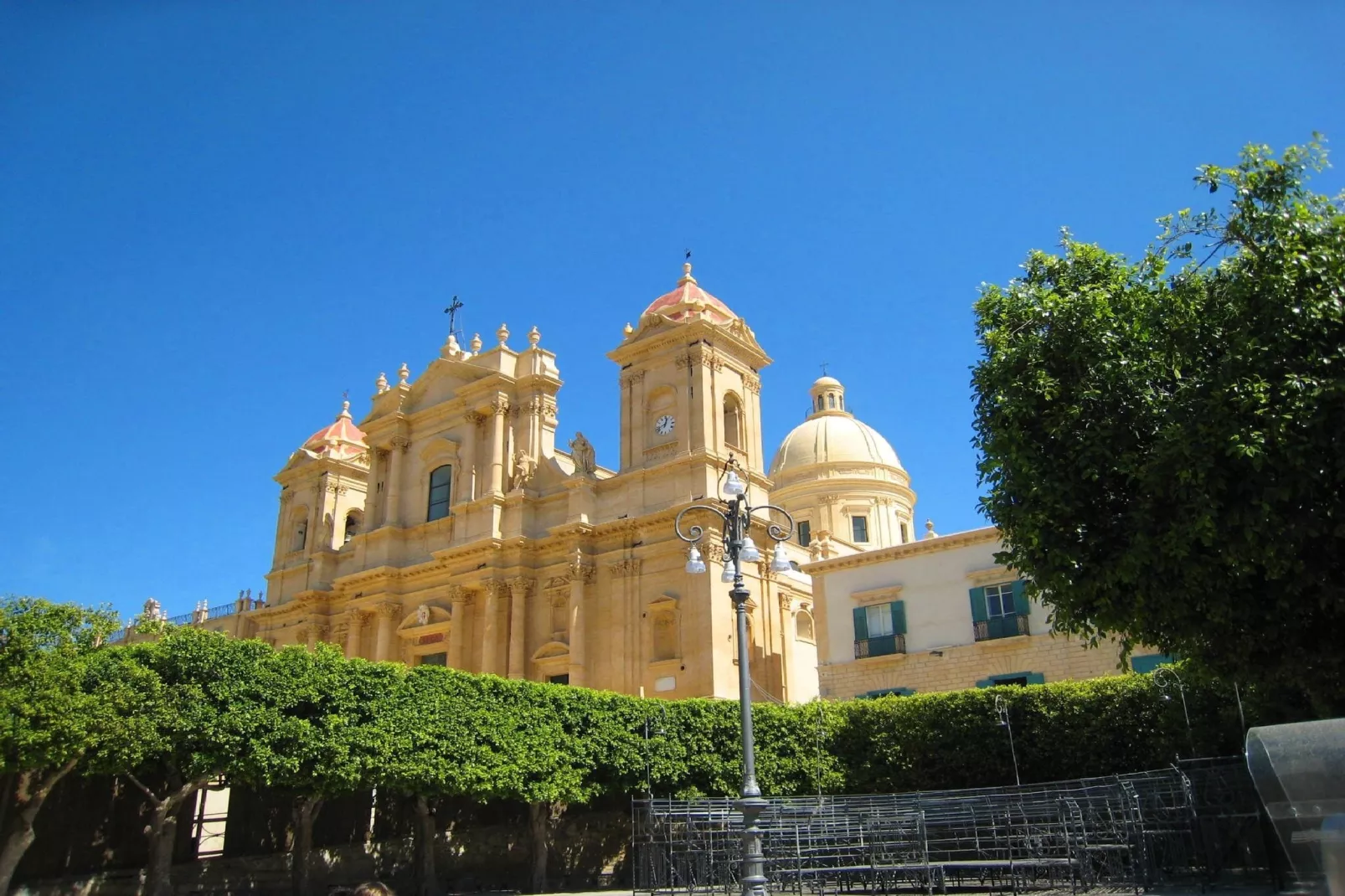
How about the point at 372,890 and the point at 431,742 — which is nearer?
the point at 372,890

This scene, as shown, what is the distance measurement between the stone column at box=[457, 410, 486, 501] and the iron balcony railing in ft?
49.0

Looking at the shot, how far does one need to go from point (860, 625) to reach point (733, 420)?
840 centimetres

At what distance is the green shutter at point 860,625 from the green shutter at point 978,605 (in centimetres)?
335

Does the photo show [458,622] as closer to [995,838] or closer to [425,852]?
[425,852]

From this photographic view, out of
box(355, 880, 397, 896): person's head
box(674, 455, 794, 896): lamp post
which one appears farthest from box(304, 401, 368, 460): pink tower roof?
box(355, 880, 397, 896): person's head

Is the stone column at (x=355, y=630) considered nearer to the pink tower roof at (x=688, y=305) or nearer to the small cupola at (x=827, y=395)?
the pink tower roof at (x=688, y=305)

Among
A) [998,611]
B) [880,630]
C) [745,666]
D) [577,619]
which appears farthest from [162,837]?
[998,611]

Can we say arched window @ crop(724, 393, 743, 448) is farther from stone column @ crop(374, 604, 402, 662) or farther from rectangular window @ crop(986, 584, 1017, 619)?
stone column @ crop(374, 604, 402, 662)

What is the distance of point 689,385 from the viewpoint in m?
33.9

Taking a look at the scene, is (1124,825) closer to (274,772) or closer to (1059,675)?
(1059,675)

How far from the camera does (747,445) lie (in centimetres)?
3522

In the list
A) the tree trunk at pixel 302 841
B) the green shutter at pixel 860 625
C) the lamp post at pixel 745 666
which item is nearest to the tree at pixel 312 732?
the tree trunk at pixel 302 841

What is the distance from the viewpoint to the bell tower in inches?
1321

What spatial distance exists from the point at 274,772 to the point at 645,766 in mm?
8979
